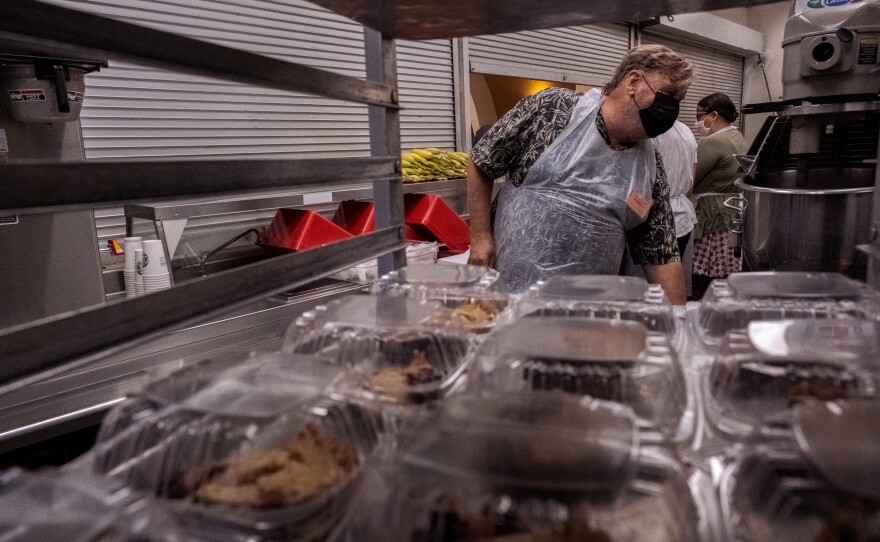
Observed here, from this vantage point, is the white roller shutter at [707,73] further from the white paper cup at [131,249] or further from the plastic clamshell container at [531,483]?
the plastic clamshell container at [531,483]

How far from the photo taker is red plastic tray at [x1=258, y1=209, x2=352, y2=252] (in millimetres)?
2744

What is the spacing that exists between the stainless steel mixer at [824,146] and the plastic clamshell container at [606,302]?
4.07ft

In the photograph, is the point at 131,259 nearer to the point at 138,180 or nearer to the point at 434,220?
the point at 434,220

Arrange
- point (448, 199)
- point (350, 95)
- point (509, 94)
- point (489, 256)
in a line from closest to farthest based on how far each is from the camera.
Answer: point (350, 95), point (489, 256), point (448, 199), point (509, 94)

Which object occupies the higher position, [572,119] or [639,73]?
[639,73]

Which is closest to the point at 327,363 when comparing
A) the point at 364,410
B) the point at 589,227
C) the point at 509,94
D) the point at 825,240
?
the point at 364,410

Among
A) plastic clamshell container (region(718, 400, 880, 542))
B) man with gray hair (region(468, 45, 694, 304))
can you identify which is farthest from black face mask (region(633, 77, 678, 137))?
plastic clamshell container (region(718, 400, 880, 542))

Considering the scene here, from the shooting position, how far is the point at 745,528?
0.62 m

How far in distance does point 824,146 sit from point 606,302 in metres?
1.88

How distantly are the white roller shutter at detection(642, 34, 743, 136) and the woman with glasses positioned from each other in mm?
2567

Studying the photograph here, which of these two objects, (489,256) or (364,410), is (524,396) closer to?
(364,410)

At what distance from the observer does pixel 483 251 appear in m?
2.57

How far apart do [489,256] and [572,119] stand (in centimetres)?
69

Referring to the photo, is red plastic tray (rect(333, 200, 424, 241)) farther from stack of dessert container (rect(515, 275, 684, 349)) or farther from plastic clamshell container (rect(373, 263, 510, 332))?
stack of dessert container (rect(515, 275, 684, 349))
